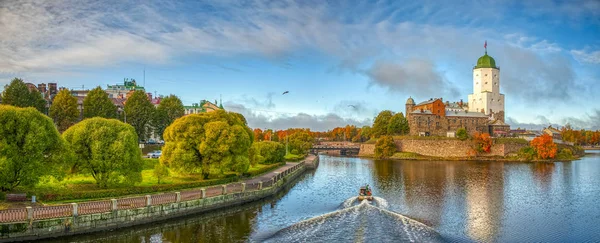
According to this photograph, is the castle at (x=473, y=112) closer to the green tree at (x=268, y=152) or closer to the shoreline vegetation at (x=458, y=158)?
the shoreline vegetation at (x=458, y=158)

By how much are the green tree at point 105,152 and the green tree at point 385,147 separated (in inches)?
2788

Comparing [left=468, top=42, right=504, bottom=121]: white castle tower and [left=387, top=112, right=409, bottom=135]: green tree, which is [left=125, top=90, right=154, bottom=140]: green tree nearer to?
[left=387, top=112, right=409, bottom=135]: green tree

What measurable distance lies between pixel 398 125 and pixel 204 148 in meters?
74.0

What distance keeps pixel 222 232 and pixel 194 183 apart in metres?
9.01

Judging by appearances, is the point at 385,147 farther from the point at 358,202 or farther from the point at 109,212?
the point at 109,212

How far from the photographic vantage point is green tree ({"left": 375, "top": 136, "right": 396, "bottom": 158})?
95.6m

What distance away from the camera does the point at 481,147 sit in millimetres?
91562

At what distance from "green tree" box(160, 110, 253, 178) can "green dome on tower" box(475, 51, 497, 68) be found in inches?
3684

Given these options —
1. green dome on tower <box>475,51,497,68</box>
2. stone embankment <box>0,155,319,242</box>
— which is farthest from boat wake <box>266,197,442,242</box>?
green dome on tower <box>475,51,497,68</box>

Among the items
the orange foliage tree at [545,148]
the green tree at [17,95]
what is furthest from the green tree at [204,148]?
the orange foliage tree at [545,148]

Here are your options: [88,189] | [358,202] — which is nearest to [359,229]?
[358,202]

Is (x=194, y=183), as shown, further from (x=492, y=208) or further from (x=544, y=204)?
(x=544, y=204)

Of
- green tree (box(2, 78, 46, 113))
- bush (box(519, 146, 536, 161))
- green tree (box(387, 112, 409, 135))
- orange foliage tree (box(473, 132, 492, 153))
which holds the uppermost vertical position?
green tree (box(2, 78, 46, 113))

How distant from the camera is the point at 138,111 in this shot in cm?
6762
